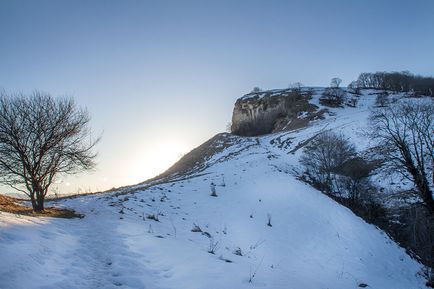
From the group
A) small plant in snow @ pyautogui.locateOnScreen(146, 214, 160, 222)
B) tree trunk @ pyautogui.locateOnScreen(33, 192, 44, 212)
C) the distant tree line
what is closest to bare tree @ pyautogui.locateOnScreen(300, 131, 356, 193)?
small plant in snow @ pyautogui.locateOnScreen(146, 214, 160, 222)

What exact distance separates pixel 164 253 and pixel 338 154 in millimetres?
22939

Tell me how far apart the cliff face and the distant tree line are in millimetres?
44222

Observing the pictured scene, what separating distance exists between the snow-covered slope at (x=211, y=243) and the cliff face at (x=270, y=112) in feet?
149

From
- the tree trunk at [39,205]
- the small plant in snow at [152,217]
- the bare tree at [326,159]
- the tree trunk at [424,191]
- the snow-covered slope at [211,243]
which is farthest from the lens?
the bare tree at [326,159]

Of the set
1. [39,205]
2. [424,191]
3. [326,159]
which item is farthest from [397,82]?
[39,205]

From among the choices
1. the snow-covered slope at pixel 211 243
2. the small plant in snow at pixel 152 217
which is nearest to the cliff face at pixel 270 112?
the snow-covered slope at pixel 211 243

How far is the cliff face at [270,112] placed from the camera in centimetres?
7106

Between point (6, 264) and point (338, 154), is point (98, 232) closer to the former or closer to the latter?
point (6, 264)

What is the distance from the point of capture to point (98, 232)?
9.36 metres

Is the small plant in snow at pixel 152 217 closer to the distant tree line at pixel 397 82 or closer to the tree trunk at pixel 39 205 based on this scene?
the tree trunk at pixel 39 205

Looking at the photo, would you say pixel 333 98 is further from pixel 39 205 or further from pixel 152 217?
pixel 39 205

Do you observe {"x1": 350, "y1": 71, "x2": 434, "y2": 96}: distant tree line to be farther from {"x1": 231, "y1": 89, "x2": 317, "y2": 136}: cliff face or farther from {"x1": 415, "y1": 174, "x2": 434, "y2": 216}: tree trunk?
{"x1": 415, "y1": 174, "x2": 434, "y2": 216}: tree trunk

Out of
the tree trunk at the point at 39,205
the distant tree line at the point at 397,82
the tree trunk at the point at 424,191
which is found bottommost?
the tree trunk at the point at 424,191

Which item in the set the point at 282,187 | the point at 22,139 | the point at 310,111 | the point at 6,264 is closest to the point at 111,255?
the point at 6,264
